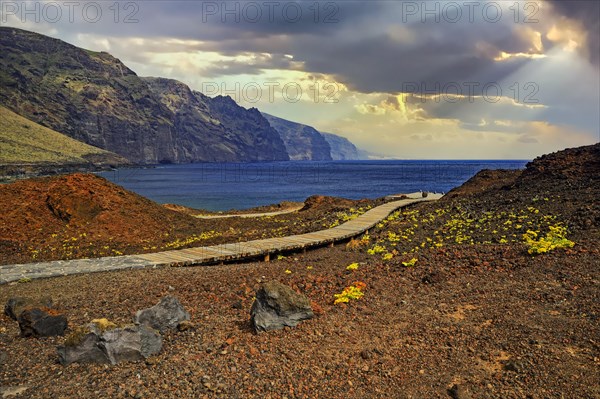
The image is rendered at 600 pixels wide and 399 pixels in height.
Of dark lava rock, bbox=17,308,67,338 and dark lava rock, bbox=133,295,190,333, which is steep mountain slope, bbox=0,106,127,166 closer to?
dark lava rock, bbox=17,308,67,338

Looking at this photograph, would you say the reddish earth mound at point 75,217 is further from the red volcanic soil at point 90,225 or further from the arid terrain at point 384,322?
the arid terrain at point 384,322

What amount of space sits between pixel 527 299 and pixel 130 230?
20.2m

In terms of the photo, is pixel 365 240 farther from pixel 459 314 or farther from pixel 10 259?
pixel 10 259

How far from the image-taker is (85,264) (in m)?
16.2

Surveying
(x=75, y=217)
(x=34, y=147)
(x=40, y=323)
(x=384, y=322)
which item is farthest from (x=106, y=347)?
(x=34, y=147)

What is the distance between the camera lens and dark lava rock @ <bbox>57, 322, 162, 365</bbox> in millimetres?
7539

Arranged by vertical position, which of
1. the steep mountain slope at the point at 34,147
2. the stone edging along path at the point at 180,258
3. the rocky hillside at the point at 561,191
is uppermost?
the steep mountain slope at the point at 34,147

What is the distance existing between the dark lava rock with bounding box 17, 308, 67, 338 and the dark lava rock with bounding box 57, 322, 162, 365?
1.47 metres

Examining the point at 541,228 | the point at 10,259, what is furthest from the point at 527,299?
the point at 10,259

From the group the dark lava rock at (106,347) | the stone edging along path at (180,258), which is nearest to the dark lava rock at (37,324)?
the dark lava rock at (106,347)

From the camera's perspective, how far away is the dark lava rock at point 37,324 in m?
8.76

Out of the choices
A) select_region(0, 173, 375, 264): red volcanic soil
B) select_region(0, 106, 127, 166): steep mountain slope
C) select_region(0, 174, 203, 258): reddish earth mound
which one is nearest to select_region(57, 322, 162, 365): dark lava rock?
select_region(0, 173, 375, 264): red volcanic soil

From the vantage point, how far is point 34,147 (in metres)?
155

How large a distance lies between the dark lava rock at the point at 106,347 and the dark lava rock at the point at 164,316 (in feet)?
2.87
